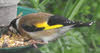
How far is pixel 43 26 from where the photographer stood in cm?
276

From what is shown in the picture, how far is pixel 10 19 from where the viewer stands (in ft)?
10.2

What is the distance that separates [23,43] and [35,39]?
0.51 feet

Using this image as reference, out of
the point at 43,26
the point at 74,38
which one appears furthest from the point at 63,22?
the point at 74,38

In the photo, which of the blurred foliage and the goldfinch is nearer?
the goldfinch

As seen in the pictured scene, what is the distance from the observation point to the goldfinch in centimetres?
274

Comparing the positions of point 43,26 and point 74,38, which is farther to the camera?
point 74,38

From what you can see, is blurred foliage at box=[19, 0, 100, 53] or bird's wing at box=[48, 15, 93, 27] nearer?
bird's wing at box=[48, 15, 93, 27]

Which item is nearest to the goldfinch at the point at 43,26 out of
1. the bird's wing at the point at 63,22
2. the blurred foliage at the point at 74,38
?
the bird's wing at the point at 63,22

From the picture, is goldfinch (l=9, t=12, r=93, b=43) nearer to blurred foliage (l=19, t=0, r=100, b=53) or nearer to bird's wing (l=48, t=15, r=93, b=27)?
bird's wing (l=48, t=15, r=93, b=27)

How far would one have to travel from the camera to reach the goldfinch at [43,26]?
2.74 meters

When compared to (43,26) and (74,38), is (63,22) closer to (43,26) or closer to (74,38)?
(43,26)

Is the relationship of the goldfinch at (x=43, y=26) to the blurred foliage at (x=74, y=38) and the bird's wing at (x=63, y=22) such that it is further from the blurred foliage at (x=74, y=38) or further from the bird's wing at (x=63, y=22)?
the blurred foliage at (x=74, y=38)

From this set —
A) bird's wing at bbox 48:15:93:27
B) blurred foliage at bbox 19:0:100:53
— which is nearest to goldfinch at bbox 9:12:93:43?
bird's wing at bbox 48:15:93:27

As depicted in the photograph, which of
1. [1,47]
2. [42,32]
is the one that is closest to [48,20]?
[42,32]
